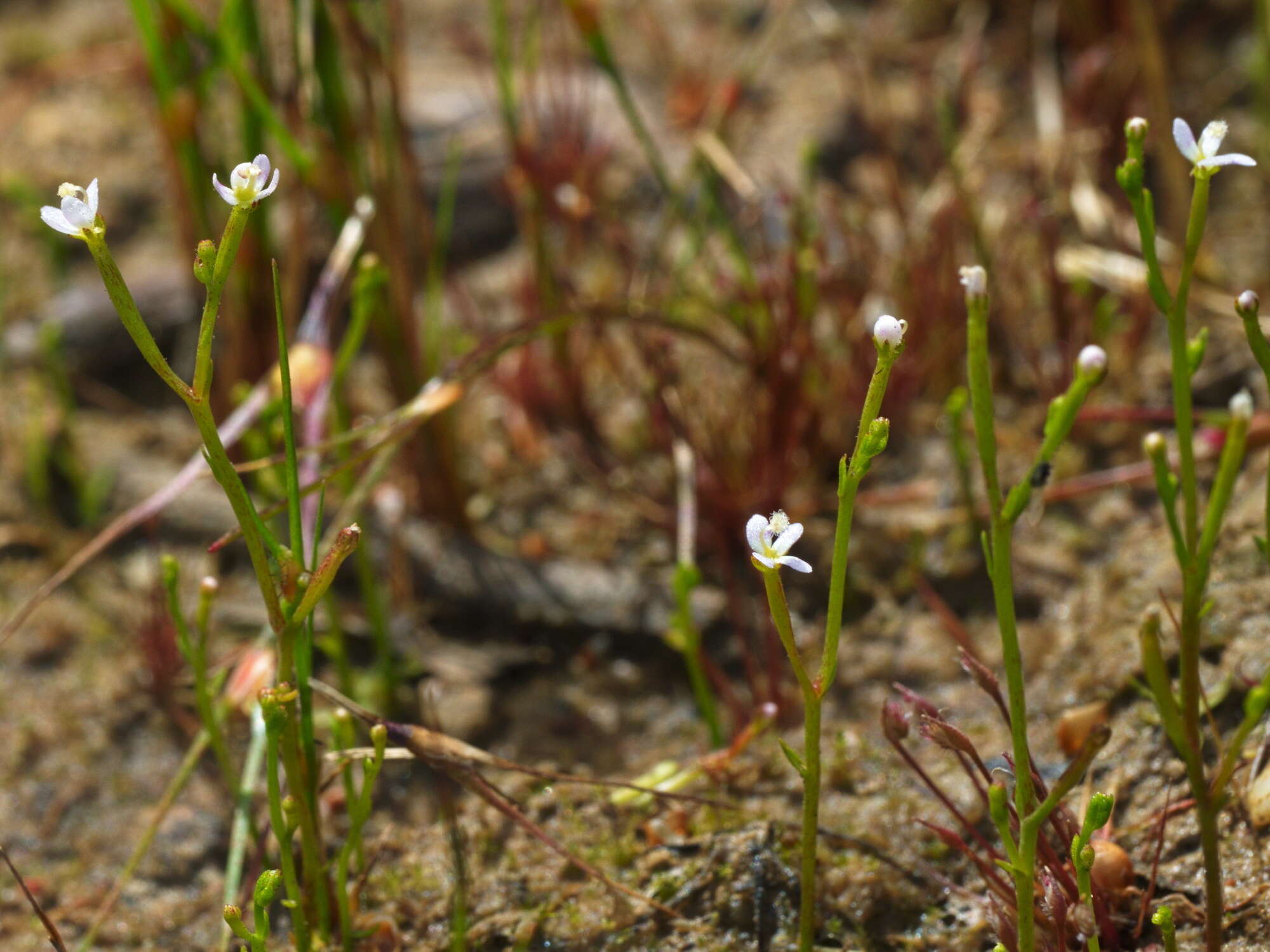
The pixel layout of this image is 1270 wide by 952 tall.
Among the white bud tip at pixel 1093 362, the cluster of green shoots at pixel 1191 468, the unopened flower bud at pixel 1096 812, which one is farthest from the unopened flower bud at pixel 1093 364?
the unopened flower bud at pixel 1096 812

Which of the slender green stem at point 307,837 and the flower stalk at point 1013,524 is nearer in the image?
the flower stalk at point 1013,524

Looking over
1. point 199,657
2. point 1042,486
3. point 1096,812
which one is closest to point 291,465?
point 199,657

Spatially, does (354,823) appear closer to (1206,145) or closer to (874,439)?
(874,439)

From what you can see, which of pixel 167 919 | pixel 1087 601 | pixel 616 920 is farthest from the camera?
pixel 1087 601

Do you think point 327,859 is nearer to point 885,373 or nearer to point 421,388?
point 421,388

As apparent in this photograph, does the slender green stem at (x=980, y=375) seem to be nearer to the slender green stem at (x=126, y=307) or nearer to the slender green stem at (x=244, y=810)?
the slender green stem at (x=126, y=307)

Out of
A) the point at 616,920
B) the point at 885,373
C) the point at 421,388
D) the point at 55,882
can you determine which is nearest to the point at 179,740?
the point at 55,882
